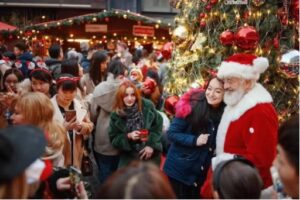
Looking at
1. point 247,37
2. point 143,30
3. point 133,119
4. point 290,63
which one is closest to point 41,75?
point 133,119

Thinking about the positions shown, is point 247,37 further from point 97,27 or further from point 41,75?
point 97,27

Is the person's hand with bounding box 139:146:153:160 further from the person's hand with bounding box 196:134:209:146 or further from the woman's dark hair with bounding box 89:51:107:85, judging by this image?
the woman's dark hair with bounding box 89:51:107:85

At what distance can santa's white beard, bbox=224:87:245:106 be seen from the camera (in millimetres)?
3945

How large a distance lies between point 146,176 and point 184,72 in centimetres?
483

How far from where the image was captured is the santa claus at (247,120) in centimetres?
364

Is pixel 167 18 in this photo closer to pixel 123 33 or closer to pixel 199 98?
pixel 123 33

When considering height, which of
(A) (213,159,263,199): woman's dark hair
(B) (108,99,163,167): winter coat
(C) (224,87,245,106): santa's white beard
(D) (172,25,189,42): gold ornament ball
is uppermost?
(D) (172,25,189,42): gold ornament ball

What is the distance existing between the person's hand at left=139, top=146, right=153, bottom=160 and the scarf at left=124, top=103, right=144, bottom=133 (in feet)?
0.82

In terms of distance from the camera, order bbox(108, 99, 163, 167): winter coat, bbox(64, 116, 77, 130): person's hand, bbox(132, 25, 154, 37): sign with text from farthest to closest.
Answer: bbox(132, 25, 154, 37): sign with text → bbox(108, 99, 163, 167): winter coat → bbox(64, 116, 77, 130): person's hand

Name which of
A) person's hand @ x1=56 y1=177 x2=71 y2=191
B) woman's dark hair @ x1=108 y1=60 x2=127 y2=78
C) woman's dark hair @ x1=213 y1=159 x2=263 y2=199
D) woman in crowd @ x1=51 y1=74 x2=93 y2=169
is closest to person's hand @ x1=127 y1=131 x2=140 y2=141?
woman in crowd @ x1=51 y1=74 x2=93 y2=169

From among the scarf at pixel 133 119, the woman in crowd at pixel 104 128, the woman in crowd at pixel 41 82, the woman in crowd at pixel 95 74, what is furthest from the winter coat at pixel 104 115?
the woman in crowd at pixel 95 74

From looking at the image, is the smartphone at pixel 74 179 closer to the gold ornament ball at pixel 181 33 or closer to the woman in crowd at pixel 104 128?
the woman in crowd at pixel 104 128

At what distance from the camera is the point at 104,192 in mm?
1890

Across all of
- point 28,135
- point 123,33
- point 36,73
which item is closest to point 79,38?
point 123,33
